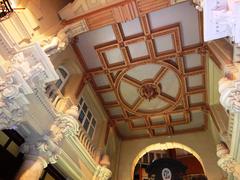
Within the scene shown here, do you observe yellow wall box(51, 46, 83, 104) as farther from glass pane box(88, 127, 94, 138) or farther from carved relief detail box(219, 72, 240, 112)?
carved relief detail box(219, 72, 240, 112)

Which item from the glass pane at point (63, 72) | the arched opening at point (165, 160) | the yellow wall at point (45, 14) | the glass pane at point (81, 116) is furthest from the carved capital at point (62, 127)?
the arched opening at point (165, 160)

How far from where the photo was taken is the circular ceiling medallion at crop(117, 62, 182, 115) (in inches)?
351

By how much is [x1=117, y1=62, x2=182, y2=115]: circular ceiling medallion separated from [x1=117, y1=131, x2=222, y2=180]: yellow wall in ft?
5.37

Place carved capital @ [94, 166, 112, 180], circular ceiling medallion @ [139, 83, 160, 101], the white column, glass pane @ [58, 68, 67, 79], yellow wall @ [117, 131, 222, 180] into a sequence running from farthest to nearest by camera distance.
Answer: circular ceiling medallion @ [139, 83, 160, 101], yellow wall @ [117, 131, 222, 180], glass pane @ [58, 68, 67, 79], carved capital @ [94, 166, 112, 180], the white column

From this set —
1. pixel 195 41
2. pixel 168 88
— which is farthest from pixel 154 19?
pixel 168 88

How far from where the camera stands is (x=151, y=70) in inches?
352

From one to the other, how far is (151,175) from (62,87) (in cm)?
419

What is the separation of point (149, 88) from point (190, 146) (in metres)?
3.11

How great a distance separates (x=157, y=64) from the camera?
8.70 metres

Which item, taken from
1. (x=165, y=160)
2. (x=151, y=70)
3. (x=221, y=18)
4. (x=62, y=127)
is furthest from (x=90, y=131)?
(x=221, y=18)

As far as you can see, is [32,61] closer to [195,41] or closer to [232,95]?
[232,95]

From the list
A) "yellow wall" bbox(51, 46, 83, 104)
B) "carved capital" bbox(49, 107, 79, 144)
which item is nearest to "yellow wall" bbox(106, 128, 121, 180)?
"yellow wall" bbox(51, 46, 83, 104)

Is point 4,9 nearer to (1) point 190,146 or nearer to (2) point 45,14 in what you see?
(2) point 45,14

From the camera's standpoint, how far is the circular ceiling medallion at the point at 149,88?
8.91 metres
